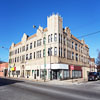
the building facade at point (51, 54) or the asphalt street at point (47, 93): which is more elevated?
the building facade at point (51, 54)

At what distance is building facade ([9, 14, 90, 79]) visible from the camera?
3091 centimetres

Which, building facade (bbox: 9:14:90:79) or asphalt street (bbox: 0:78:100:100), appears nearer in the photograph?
asphalt street (bbox: 0:78:100:100)

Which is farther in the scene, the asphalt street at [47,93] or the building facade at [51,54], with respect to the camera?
the building facade at [51,54]

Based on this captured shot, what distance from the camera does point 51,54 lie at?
31406 mm

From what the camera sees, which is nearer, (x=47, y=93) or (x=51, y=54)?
(x=47, y=93)

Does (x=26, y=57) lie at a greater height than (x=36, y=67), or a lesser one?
greater

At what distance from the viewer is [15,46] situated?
5084cm

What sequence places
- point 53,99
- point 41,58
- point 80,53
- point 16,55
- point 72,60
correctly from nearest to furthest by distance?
point 53,99 → point 41,58 → point 72,60 → point 80,53 → point 16,55

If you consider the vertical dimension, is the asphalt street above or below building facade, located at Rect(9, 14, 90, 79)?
below

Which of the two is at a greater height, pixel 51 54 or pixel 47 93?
pixel 51 54

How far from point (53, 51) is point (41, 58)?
5.16 m

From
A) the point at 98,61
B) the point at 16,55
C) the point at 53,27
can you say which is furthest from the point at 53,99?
the point at 98,61

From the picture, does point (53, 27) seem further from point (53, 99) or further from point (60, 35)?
point (53, 99)

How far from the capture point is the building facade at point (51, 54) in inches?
1217
